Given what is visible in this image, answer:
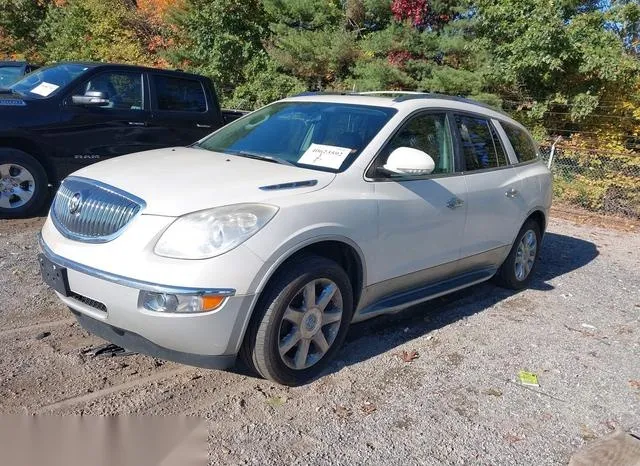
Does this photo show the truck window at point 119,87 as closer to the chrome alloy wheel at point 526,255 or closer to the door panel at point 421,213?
the door panel at point 421,213

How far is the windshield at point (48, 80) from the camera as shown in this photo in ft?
22.5

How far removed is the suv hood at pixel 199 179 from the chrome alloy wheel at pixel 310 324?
23.8 inches

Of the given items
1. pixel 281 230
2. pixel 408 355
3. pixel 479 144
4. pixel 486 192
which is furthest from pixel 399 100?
pixel 408 355

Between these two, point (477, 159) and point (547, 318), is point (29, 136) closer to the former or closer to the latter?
point (477, 159)

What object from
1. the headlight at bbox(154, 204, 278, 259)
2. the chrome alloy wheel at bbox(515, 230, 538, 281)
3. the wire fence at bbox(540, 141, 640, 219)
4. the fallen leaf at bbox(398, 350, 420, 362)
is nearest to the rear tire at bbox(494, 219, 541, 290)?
the chrome alloy wheel at bbox(515, 230, 538, 281)

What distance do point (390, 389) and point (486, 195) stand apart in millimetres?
1961

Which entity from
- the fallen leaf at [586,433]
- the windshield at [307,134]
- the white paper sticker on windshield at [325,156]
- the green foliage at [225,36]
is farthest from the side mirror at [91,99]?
the green foliage at [225,36]

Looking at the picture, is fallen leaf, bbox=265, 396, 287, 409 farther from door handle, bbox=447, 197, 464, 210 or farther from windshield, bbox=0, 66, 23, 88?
windshield, bbox=0, 66, 23, 88

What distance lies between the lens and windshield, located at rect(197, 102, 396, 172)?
392 centimetres

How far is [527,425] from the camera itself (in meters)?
3.36

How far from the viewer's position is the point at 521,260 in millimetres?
5730

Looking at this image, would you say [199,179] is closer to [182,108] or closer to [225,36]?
[182,108]

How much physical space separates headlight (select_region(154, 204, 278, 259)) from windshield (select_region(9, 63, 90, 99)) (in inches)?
184

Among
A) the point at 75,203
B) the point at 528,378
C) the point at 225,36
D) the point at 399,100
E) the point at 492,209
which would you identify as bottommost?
the point at 528,378
